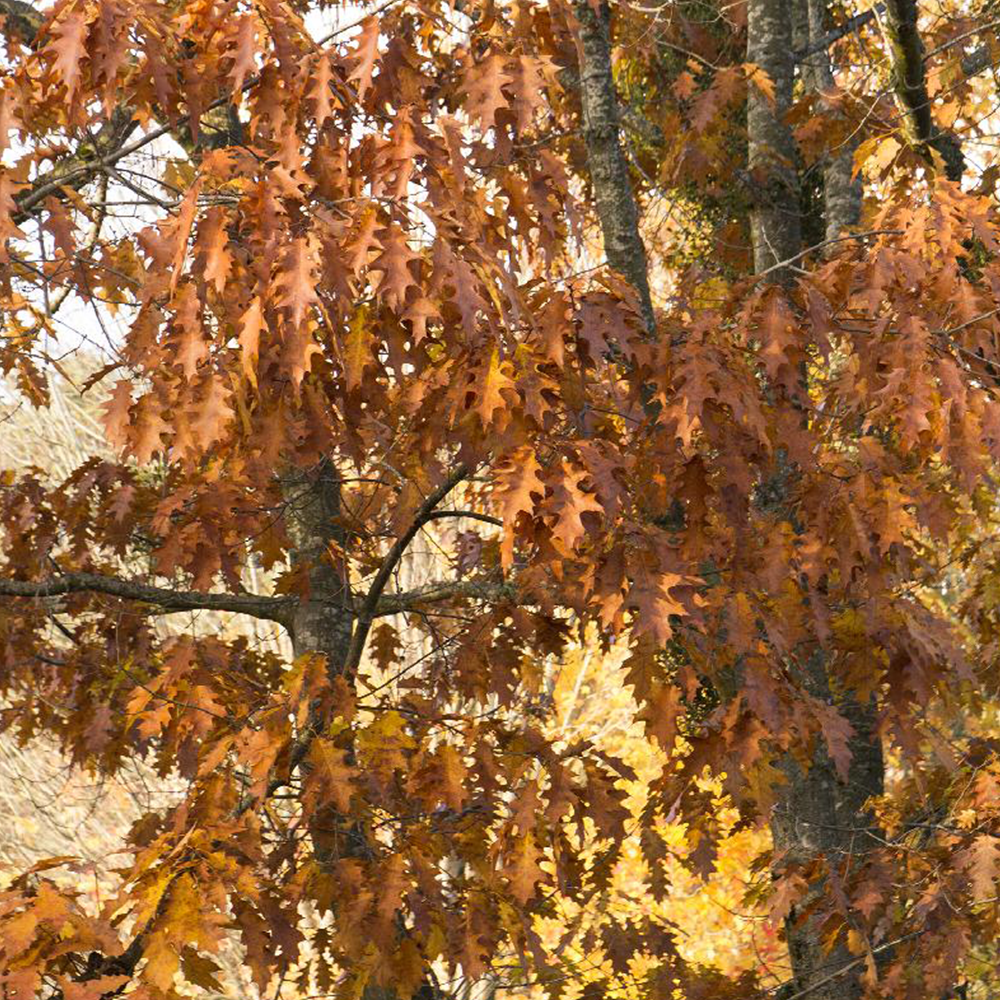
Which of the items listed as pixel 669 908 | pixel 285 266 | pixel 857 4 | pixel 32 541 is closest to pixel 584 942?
pixel 32 541

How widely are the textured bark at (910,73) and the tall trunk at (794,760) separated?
0.72 meters

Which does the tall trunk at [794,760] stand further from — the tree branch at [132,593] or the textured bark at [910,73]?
the tree branch at [132,593]

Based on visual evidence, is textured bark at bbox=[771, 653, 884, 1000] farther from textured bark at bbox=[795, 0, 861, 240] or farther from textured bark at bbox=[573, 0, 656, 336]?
textured bark at bbox=[795, 0, 861, 240]

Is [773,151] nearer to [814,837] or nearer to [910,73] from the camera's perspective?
[910,73]

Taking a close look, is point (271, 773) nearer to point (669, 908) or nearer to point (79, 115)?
point (79, 115)

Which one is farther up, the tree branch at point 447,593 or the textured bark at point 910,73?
the textured bark at point 910,73

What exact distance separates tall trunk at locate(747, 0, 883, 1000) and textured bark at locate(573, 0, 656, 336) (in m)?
0.55

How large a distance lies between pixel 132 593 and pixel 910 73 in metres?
3.45

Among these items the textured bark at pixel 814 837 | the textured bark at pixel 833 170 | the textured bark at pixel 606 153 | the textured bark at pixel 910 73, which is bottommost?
the textured bark at pixel 814 837

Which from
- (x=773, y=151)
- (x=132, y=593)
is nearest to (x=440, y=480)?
(x=132, y=593)

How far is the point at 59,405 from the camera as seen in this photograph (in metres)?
11.5

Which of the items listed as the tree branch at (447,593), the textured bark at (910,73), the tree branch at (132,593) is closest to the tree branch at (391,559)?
the tree branch at (447,593)

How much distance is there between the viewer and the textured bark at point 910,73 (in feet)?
16.4

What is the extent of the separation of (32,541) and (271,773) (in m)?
1.67
